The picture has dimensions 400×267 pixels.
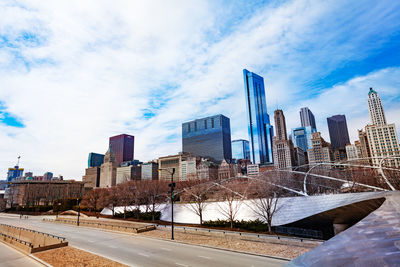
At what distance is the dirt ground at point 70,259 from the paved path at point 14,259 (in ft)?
2.07

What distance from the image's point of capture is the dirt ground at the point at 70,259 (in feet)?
45.2

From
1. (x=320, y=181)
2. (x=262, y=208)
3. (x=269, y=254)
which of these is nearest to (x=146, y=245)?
(x=269, y=254)

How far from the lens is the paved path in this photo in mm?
15084

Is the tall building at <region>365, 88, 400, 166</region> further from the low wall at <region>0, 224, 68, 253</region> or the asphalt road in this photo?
the low wall at <region>0, 224, 68, 253</region>

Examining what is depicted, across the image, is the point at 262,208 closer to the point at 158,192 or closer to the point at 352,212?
the point at 352,212

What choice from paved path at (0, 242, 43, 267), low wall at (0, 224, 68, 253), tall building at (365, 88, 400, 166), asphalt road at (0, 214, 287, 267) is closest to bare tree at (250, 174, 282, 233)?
asphalt road at (0, 214, 287, 267)

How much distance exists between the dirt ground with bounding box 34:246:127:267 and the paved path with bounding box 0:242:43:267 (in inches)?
24.8

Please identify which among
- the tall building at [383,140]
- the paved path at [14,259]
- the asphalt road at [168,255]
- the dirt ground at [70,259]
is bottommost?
the asphalt road at [168,255]

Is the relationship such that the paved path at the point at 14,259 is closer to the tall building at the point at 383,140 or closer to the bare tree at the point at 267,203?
the bare tree at the point at 267,203


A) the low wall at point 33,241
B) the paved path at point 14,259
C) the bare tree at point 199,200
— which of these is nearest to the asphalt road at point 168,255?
the low wall at point 33,241

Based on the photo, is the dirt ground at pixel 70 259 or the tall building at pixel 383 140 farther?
the tall building at pixel 383 140

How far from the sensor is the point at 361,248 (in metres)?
5.52

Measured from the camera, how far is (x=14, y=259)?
16344 mm

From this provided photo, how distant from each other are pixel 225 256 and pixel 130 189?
43.8m
